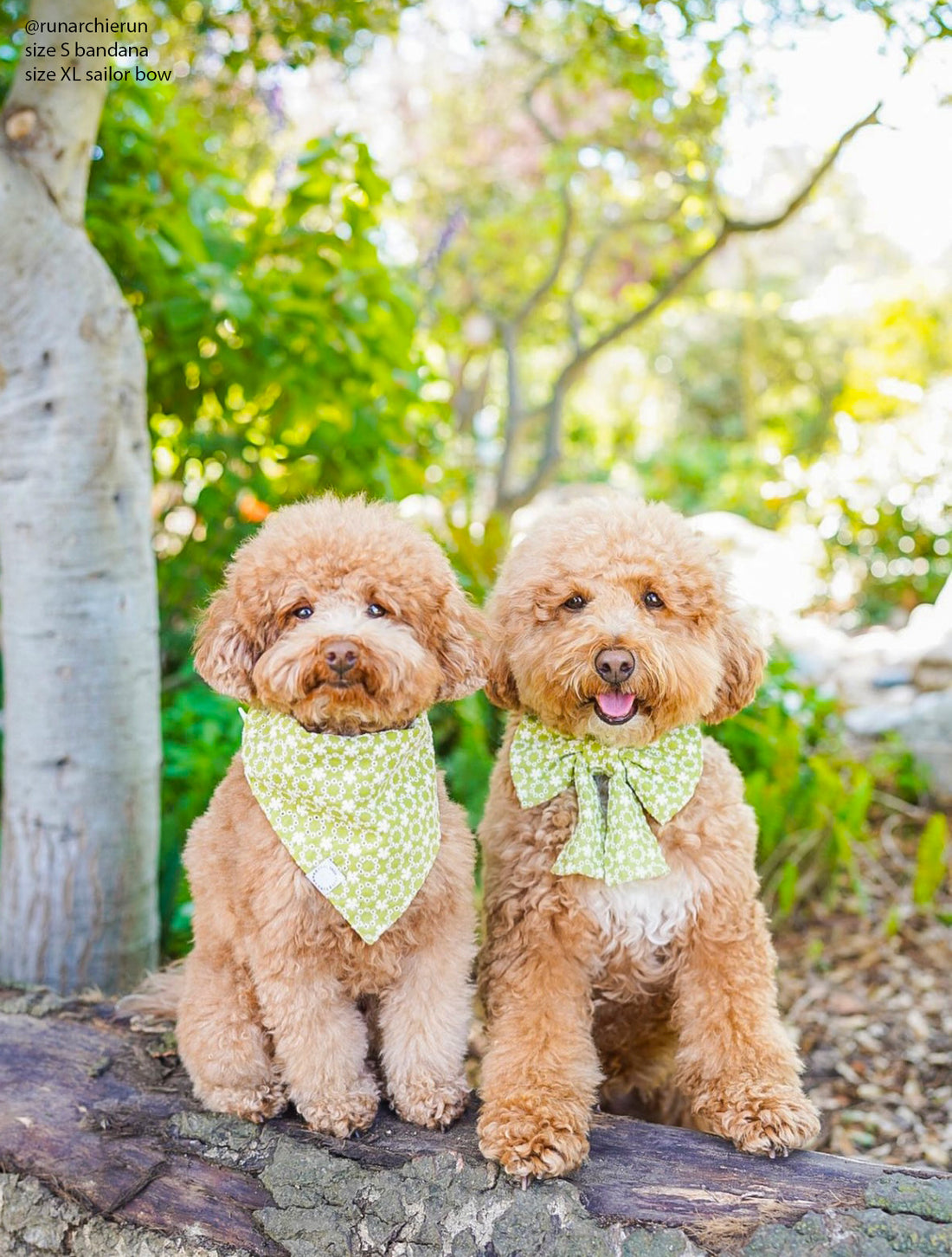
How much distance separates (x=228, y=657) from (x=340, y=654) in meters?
0.29

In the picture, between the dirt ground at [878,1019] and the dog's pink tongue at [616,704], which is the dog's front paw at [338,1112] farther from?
the dirt ground at [878,1019]

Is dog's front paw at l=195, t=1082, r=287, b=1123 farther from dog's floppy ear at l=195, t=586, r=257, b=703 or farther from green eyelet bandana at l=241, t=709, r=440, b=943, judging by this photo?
dog's floppy ear at l=195, t=586, r=257, b=703

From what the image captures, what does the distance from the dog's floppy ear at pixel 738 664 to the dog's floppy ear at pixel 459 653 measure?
1.78ft

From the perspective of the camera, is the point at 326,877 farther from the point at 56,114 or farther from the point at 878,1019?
the point at 878,1019

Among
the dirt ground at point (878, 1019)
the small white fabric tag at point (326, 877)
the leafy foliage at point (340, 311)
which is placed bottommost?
the dirt ground at point (878, 1019)

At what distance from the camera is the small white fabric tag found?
2.17 meters

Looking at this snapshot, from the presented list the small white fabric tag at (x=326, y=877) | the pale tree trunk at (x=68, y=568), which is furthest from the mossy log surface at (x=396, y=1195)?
the pale tree trunk at (x=68, y=568)

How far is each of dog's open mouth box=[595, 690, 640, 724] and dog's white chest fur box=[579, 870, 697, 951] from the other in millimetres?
382

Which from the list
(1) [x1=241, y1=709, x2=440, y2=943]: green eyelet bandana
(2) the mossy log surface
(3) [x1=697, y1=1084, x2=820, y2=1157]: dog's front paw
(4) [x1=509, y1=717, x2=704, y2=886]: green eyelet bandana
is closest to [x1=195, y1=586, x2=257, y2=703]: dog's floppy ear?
(1) [x1=241, y1=709, x2=440, y2=943]: green eyelet bandana

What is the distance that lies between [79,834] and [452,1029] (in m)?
1.40

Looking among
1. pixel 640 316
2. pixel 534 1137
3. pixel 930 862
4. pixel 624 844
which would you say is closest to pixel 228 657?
pixel 624 844

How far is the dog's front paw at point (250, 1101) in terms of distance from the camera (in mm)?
2322

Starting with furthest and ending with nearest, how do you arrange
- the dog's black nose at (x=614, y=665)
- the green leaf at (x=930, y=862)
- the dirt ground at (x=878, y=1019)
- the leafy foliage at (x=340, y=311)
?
the green leaf at (x=930, y=862)
the leafy foliage at (x=340, y=311)
the dirt ground at (x=878, y=1019)
the dog's black nose at (x=614, y=665)

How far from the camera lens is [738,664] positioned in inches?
94.1
